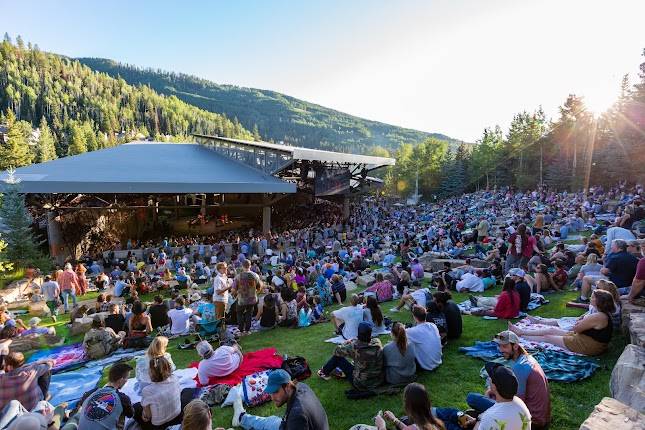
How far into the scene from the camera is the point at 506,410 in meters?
2.84

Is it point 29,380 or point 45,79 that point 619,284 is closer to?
point 29,380

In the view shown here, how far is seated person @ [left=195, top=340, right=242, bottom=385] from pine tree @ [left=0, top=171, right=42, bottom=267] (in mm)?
15111

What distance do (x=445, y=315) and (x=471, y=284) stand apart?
4.15 metres

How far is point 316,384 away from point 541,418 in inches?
106

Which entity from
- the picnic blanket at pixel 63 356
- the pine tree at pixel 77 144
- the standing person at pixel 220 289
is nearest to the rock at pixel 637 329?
the standing person at pixel 220 289

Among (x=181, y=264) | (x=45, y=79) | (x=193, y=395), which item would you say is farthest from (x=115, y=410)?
(x=45, y=79)

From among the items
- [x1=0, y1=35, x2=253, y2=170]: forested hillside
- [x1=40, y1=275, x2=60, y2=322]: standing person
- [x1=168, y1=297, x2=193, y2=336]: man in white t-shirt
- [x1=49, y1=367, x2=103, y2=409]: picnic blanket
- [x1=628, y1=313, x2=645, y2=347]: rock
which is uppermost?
[x1=0, y1=35, x2=253, y2=170]: forested hillside

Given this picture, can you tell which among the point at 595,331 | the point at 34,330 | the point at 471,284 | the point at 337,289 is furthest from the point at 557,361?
the point at 34,330

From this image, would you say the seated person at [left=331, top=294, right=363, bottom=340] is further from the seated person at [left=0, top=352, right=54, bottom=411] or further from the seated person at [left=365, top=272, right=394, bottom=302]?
the seated person at [left=0, top=352, right=54, bottom=411]

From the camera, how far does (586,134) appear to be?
43125 millimetres

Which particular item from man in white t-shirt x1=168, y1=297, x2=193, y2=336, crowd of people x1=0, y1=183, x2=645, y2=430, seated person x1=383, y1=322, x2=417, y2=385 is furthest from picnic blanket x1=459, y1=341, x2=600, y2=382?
man in white t-shirt x1=168, y1=297, x2=193, y2=336

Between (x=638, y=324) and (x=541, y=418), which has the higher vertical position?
(x=638, y=324)

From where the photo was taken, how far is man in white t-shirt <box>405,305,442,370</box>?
16.7 ft

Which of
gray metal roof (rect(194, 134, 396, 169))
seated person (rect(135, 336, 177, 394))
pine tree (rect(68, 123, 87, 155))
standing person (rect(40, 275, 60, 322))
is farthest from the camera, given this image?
pine tree (rect(68, 123, 87, 155))
